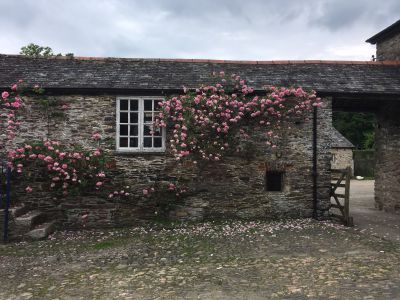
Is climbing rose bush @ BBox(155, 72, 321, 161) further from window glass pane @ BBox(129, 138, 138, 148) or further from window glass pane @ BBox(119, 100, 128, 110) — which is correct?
window glass pane @ BBox(119, 100, 128, 110)

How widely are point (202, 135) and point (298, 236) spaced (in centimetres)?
358

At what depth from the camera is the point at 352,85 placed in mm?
11109

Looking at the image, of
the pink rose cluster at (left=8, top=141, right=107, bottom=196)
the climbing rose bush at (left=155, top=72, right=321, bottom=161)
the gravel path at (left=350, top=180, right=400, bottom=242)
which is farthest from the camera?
the climbing rose bush at (left=155, top=72, right=321, bottom=161)

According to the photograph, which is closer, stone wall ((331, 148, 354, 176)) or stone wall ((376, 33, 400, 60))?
stone wall ((376, 33, 400, 60))

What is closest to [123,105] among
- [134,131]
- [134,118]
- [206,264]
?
[134,118]

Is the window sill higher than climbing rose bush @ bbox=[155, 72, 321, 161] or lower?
lower

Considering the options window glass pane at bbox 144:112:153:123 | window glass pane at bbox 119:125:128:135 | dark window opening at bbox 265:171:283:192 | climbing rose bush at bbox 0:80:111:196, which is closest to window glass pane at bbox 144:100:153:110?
window glass pane at bbox 144:112:153:123

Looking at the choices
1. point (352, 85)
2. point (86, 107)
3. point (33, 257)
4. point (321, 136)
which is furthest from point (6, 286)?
point (352, 85)

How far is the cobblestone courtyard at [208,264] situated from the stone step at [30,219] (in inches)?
18.6

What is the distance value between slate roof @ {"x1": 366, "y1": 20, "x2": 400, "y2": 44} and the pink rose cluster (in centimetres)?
1034

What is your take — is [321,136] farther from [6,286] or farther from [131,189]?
[6,286]

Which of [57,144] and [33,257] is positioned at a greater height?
[57,144]

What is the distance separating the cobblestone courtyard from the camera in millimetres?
5477

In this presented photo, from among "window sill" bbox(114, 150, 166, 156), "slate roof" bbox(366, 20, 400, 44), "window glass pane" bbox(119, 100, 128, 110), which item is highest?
"slate roof" bbox(366, 20, 400, 44)
